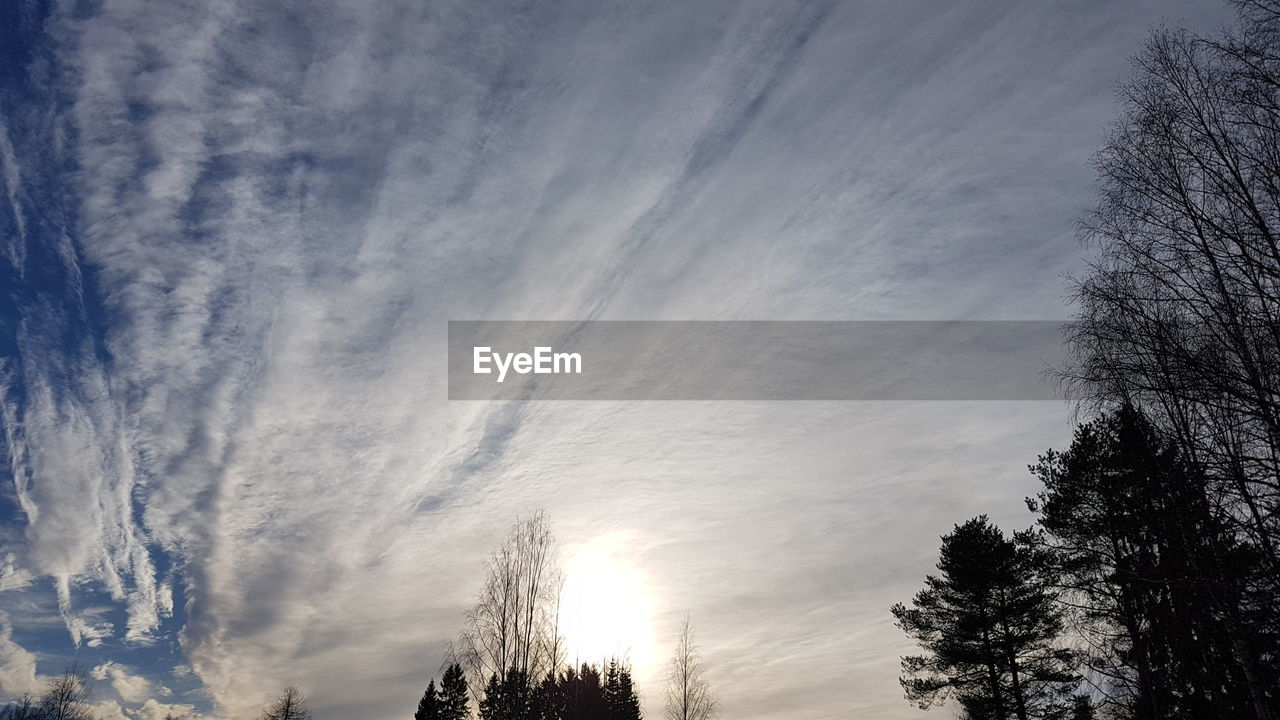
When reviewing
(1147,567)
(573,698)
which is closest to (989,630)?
(1147,567)

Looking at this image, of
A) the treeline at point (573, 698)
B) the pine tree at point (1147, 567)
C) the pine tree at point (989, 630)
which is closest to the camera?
the pine tree at point (1147, 567)

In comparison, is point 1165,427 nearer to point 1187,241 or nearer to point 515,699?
point 1187,241

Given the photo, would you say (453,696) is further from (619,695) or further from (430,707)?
(619,695)

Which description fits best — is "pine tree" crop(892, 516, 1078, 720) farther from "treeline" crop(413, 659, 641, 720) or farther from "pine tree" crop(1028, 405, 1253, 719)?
"treeline" crop(413, 659, 641, 720)

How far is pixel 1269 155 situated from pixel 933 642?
24624mm

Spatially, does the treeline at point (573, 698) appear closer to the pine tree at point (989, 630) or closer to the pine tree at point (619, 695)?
the pine tree at point (619, 695)

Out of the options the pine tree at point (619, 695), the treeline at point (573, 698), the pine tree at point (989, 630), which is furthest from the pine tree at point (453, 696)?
the pine tree at point (989, 630)

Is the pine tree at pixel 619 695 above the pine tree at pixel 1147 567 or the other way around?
the other way around

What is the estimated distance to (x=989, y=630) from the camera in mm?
27734

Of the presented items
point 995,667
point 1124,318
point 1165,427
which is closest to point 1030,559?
point 995,667

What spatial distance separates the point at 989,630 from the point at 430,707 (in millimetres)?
52220

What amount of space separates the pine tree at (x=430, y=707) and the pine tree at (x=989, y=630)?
47779 millimetres

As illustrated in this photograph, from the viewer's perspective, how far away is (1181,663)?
1494 centimetres

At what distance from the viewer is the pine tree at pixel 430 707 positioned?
61688mm
